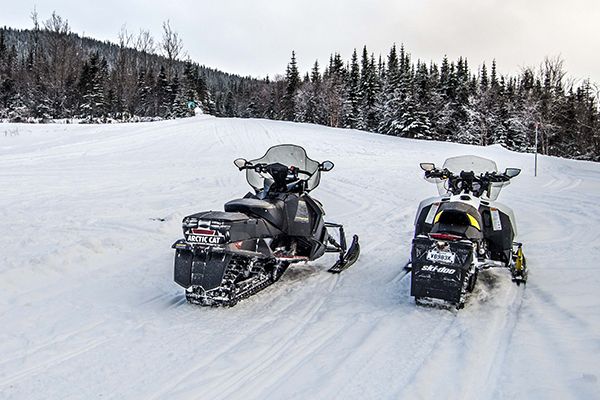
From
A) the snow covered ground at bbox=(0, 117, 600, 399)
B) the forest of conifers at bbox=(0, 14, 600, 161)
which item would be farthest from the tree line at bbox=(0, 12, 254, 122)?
the snow covered ground at bbox=(0, 117, 600, 399)

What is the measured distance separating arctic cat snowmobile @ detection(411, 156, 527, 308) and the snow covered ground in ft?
0.69

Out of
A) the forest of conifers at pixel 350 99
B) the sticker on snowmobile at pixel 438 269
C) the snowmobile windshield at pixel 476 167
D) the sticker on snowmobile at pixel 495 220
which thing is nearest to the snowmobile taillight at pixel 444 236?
the sticker on snowmobile at pixel 438 269

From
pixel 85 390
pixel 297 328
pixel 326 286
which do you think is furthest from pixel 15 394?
pixel 326 286

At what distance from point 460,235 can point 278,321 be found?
1.61 m

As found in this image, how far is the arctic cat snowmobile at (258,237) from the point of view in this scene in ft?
12.2

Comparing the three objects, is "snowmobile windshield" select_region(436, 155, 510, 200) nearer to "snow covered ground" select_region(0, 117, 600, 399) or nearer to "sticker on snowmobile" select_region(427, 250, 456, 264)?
"snow covered ground" select_region(0, 117, 600, 399)

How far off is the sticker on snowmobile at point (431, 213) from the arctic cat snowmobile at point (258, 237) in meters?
1.20

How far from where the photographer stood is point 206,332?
3396 mm

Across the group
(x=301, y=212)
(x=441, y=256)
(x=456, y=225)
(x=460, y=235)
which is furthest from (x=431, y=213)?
(x=301, y=212)

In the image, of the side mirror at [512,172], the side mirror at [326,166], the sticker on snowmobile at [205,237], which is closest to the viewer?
the sticker on snowmobile at [205,237]

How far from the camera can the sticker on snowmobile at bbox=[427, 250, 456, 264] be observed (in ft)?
12.3

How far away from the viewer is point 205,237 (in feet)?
12.2

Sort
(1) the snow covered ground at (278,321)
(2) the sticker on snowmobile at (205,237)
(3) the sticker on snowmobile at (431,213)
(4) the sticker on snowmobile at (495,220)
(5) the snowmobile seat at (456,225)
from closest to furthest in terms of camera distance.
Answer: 1. (1) the snow covered ground at (278,321)
2. (2) the sticker on snowmobile at (205,237)
3. (5) the snowmobile seat at (456,225)
4. (3) the sticker on snowmobile at (431,213)
5. (4) the sticker on snowmobile at (495,220)

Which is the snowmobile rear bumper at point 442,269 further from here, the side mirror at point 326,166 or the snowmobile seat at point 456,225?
the side mirror at point 326,166
